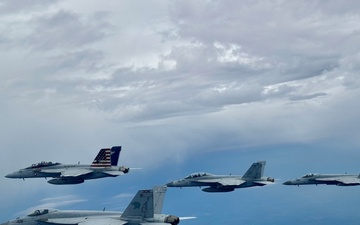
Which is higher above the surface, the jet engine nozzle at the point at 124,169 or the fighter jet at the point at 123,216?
the jet engine nozzle at the point at 124,169

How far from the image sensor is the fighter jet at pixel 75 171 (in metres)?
115

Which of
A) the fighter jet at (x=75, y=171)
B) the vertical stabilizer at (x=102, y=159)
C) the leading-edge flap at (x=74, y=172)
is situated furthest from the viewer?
the vertical stabilizer at (x=102, y=159)

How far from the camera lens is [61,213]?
8825 centimetres

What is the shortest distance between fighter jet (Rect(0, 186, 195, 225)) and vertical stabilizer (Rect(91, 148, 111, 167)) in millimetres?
28194

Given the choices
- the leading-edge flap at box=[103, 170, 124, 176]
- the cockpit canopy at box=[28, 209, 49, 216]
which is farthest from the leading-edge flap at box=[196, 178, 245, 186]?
the cockpit canopy at box=[28, 209, 49, 216]

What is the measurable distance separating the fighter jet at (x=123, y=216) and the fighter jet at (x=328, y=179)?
190ft

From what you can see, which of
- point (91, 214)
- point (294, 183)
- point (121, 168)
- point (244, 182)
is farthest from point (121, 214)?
point (294, 183)

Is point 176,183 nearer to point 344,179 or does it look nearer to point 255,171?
point 255,171

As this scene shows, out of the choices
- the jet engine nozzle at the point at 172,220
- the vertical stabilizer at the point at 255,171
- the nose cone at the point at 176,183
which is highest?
the vertical stabilizer at the point at 255,171

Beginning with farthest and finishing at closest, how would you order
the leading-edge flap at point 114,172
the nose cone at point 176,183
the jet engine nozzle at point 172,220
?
1. the nose cone at point 176,183
2. the leading-edge flap at point 114,172
3. the jet engine nozzle at point 172,220

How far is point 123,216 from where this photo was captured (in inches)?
3233

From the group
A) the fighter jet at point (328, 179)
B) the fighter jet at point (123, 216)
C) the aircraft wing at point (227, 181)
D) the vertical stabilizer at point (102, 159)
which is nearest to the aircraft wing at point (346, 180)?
the fighter jet at point (328, 179)

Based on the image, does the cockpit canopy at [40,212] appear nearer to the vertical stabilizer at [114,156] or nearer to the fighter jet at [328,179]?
the vertical stabilizer at [114,156]

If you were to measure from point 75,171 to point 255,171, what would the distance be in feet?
127
